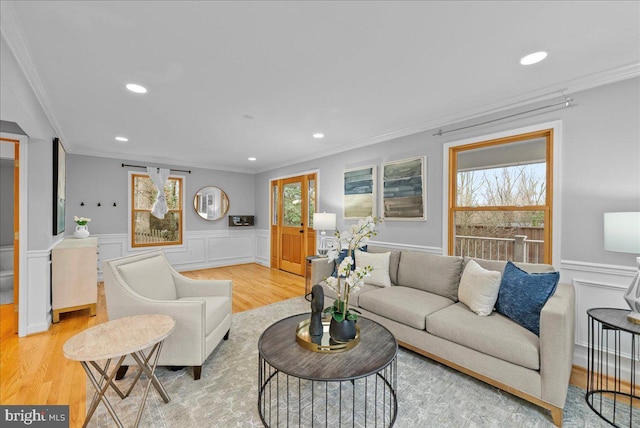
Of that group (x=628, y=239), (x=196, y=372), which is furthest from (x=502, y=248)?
(x=196, y=372)

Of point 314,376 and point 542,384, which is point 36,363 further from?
point 542,384

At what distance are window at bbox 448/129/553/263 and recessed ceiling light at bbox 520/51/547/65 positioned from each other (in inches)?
31.7

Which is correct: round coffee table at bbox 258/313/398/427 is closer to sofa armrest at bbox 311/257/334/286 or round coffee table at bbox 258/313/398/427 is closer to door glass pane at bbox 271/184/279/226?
sofa armrest at bbox 311/257/334/286

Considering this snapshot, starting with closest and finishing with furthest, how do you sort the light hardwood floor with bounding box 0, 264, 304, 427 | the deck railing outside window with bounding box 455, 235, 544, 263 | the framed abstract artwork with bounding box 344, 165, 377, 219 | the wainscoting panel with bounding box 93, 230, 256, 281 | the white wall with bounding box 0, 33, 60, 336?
the light hardwood floor with bounding box 0, 264, 304, 427 < the deck railing outside window with bounding box 455, 235, 544, 263 < the white wall with bounding box 0, 33, 60, 336 < the framed abstract artwork with bounding box 344, 165, 377, 219 < the wainscoting panel with bounding box 93, 230, 256, 281

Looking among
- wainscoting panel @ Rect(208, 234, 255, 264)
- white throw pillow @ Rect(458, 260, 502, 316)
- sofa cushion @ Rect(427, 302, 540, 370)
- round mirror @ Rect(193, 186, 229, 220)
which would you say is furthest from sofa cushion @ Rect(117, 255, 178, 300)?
wainscoting panel @ Rect(208, 234, 255, 264)

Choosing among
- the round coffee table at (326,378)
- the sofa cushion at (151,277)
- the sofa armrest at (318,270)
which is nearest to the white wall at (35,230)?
the sofa cushion at (151,277)

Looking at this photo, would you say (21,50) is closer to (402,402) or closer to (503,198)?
(402,402)

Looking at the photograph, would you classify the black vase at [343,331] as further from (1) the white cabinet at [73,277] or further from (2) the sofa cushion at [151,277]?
(1) the white cabinet at [73,277]

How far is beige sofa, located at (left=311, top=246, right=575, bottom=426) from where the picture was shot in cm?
169

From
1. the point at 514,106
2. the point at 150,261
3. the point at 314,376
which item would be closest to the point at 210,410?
the point at 314,376

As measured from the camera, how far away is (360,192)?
4.22m

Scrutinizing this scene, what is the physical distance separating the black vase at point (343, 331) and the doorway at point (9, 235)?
342 centimetres

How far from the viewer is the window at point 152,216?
5.39 meters

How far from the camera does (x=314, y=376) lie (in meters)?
1.40
